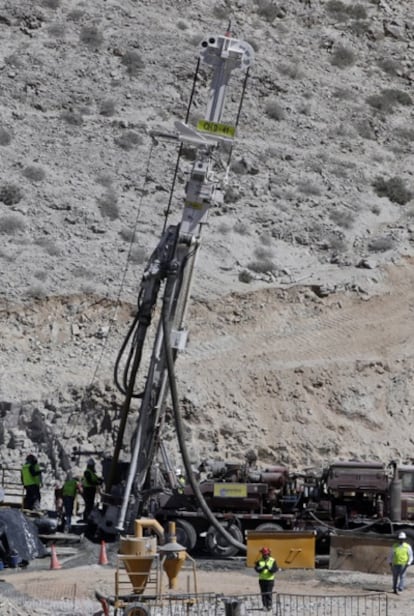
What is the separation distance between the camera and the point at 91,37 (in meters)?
57.5

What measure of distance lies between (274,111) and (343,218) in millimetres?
8038

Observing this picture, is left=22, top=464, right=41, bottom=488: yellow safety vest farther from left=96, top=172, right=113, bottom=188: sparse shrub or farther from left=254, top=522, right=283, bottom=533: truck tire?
left=96, top=172, right=113, bottom=188: sparse shrub

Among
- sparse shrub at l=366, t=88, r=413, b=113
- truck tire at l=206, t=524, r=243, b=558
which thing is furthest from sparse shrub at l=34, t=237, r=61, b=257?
sparse shrub at l=366, t=88, r=413, b=113

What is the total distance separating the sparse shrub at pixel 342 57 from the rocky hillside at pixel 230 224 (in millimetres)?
174

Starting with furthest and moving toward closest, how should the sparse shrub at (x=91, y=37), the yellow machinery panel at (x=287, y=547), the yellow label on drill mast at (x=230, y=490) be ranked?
the sparse shrub at (x=91, y=37), the yellow label on drill mast at (x=230, y=490), the yellow machinery panel at (x=287, y=547)

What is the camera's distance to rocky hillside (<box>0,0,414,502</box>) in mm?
38906

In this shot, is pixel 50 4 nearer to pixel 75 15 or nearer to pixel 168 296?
pixel 75 15

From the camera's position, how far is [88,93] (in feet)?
179

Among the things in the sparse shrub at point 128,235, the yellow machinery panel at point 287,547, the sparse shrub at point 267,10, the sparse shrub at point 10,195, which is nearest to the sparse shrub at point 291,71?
the sparse shrub at point 267,10

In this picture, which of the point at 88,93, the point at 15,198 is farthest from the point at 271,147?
the point at 15,198

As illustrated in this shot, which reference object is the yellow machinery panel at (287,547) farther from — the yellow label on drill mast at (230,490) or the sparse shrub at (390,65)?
the sparse shrub at (390,65)

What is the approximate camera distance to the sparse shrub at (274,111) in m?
55.8

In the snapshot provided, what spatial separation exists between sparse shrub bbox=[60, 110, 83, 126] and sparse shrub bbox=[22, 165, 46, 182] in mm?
3895

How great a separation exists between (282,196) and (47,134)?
886cm
